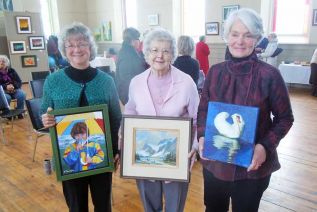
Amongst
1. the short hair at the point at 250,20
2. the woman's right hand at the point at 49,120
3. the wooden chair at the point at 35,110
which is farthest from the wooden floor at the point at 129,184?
the short hair at the point at 250,20

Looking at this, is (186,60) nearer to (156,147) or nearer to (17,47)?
(156,147)

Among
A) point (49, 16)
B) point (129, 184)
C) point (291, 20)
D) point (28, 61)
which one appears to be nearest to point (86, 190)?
point (129, 184)

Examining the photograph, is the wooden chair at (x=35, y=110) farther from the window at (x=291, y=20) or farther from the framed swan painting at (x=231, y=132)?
the window at (x=291, y=20)

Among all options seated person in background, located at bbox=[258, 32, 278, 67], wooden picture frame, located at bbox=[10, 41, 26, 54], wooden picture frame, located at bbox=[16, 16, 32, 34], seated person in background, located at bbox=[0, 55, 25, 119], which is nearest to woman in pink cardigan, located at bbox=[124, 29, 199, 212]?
seated person in background, located at bbox=[0, 55, 25, 119]

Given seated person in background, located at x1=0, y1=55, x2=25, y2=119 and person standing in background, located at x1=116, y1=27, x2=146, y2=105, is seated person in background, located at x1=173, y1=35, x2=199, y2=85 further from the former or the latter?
seated person in background, located at x1=0, y1=55, x2=25, y2=119

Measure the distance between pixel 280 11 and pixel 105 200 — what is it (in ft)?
27.8

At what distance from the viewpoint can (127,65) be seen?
11.8 ft

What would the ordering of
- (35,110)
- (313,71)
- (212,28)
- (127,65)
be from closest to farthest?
1. (127,65)
2. (35,110)
3. (313,71)
4. (212,28)

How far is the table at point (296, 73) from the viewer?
785 cm

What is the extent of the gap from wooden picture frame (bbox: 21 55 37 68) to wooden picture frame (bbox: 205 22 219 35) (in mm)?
5960

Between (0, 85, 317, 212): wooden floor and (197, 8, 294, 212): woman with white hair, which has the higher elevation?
(197, 8, 294, 212): woman with white hair

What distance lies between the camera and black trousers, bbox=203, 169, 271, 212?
1521mm

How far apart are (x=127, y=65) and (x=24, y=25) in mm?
8302

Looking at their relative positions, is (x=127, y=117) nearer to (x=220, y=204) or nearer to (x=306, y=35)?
(x=220, y=204)
